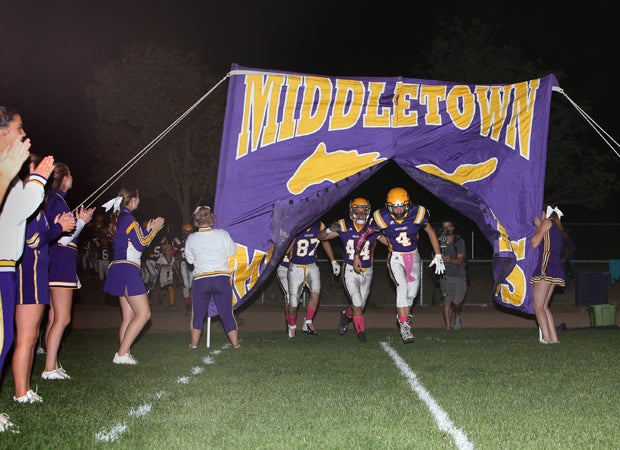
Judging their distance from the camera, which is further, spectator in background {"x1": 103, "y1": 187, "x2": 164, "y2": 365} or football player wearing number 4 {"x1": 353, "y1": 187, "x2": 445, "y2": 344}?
football player wearing number 4 {"x1": 353, "y1": 187, "x2": 445, "y2": 344}

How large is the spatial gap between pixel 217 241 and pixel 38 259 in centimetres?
375

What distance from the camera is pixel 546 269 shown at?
10062mm

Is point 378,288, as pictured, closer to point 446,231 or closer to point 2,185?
point 446,231

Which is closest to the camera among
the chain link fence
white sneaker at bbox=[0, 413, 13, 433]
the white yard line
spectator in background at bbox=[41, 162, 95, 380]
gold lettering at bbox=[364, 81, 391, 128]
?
the white yard line

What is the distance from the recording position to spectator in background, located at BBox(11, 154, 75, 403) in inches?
233

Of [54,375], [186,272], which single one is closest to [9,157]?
[54,375]

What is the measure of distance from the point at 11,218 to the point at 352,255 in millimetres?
6703

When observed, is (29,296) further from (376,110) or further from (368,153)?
(376,110)

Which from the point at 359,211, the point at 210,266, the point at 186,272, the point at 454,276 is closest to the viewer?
the point at 210,266

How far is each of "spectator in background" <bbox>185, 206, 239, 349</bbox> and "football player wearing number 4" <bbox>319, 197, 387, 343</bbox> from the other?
2.06m

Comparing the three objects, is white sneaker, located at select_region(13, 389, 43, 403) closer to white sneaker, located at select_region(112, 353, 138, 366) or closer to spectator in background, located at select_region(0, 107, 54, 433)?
spectator in background, located at select_region(0, 107, 54, 433)

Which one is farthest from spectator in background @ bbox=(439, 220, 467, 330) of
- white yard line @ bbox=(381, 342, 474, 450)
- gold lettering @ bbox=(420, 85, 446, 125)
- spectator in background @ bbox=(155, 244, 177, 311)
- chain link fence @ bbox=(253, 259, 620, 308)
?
spectator in background @ bbox=(155, 244, 177, 311)

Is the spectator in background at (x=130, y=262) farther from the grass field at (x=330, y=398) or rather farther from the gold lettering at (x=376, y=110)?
the gold lettering at (x=376, y=110)

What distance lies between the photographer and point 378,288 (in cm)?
2181
